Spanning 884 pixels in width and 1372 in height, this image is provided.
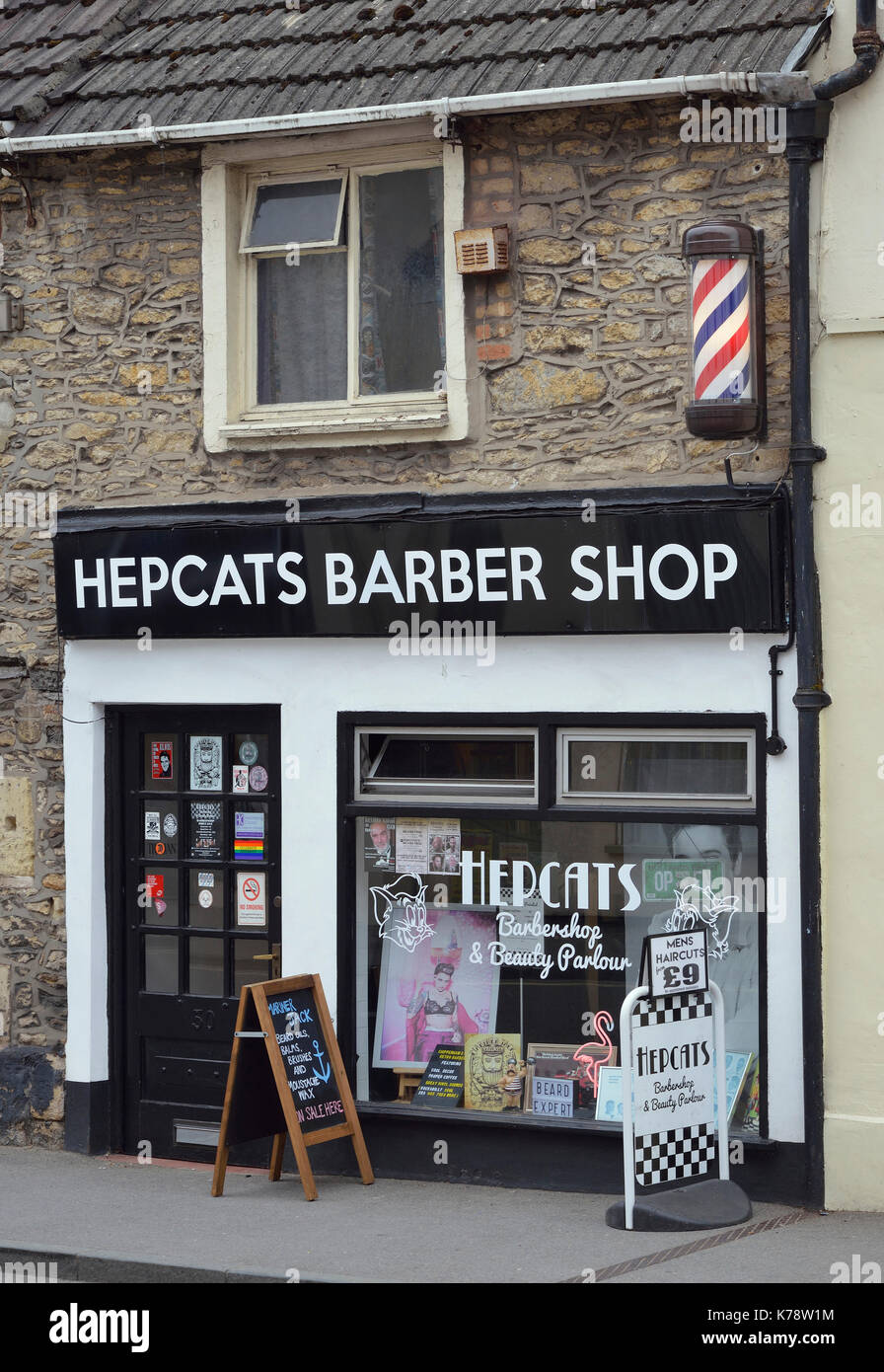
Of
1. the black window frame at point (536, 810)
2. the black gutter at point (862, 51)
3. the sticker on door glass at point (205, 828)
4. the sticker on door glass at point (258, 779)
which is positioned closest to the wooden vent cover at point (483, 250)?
the black gutter at point (862, 51)

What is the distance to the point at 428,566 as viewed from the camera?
886 cm

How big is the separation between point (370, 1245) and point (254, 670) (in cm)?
310

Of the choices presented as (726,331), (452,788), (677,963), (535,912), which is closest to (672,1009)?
(677,963)

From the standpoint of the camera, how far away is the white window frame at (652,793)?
842cm

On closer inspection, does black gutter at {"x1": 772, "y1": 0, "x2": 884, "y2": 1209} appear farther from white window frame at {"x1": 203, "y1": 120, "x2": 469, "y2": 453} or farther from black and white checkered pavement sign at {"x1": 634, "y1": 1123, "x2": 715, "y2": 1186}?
white window frame at {"x1": 203, "y1": 120, "x2": 469, "y2": 453}

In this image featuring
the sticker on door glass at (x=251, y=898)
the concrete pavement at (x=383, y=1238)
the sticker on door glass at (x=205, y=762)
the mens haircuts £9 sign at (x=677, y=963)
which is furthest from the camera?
the sticker on door glass at (x=205, y=762)

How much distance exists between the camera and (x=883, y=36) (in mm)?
8031

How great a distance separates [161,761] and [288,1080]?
2.05 meters

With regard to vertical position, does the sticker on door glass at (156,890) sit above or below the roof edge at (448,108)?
below

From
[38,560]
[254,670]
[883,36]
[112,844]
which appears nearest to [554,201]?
[883,36]

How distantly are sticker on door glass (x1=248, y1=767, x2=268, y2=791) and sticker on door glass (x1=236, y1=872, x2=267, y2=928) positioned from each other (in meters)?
0.46

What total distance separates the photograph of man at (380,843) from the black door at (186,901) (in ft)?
1.73

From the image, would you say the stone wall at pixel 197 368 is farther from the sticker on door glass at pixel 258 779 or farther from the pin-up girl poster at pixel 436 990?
the pin-up girl poster at pixel 436 990

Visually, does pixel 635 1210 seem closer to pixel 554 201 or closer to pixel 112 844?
pixel 112 844
